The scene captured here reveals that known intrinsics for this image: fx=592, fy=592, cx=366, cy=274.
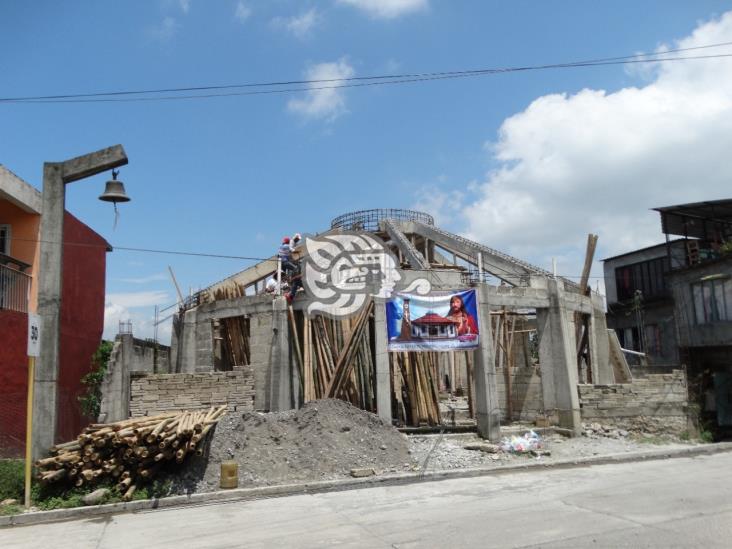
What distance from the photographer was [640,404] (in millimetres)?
17859

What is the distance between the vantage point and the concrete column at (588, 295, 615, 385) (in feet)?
65.5

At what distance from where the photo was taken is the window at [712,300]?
23.5 m

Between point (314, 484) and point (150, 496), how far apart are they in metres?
3.06

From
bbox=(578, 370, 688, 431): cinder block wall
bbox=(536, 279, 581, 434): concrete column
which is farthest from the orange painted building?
bbox=(578, 370, 688, 431): cinder block wall

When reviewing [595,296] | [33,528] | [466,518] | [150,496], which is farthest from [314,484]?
[595,296]

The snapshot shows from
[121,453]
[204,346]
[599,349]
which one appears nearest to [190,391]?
[204,346]

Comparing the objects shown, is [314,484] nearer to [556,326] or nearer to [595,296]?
[556,326]

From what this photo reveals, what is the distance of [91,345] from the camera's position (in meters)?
17.5

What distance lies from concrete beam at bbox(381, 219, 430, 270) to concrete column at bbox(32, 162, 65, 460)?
11.8m

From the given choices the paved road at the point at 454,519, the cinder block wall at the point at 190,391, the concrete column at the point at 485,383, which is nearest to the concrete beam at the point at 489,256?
the concrete column at the point at 485,383

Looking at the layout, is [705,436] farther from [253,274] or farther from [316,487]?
[253,274]

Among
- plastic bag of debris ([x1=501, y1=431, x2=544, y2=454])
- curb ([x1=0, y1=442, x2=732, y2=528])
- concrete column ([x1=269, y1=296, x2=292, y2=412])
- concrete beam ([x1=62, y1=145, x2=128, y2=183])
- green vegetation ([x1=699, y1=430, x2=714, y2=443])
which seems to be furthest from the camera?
green vegetation ([x1=699, y1=430, x2=714, y2=443])

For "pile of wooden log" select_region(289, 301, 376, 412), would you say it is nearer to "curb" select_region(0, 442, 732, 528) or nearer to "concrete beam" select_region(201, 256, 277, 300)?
"curb" select_region(0, 442, 732, 528)

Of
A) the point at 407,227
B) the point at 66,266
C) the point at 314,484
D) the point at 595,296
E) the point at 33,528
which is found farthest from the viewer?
the point at 407,227
